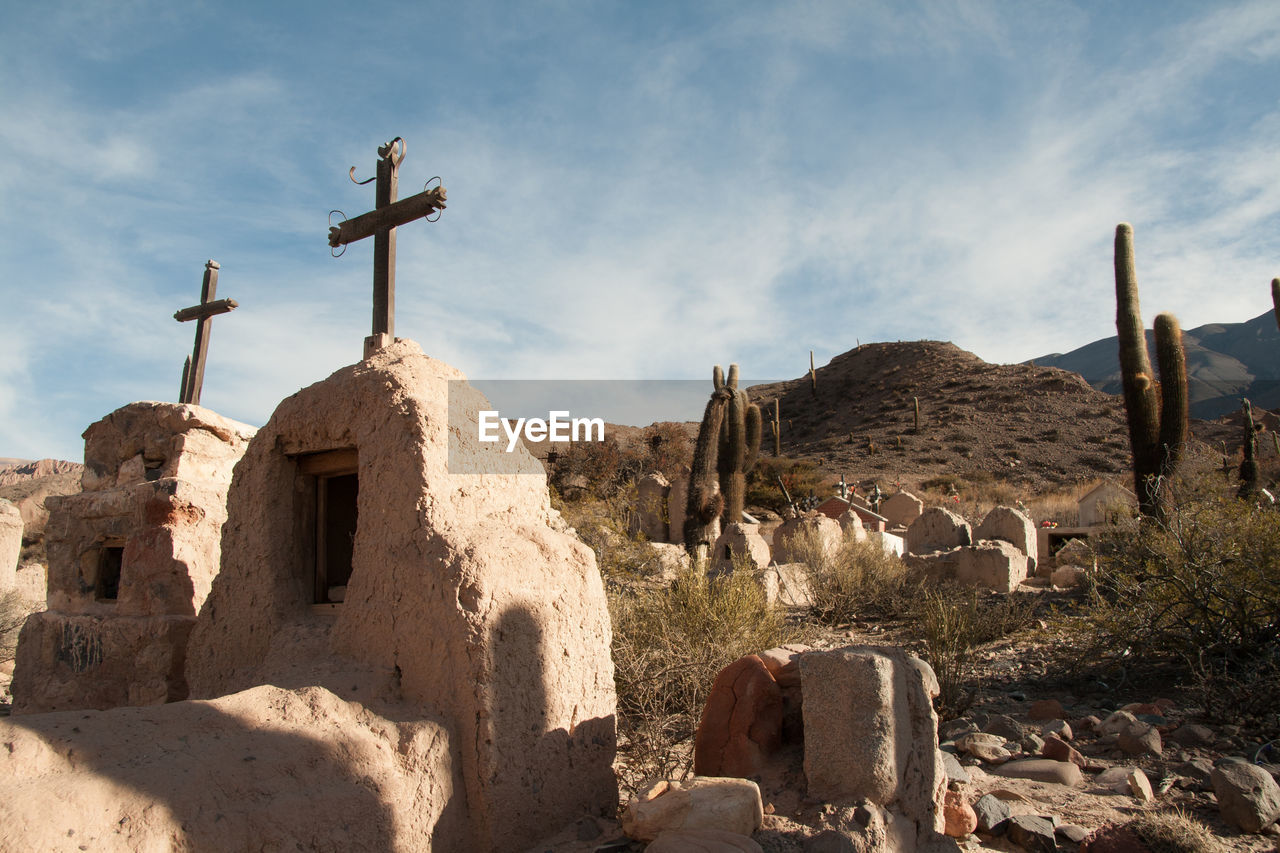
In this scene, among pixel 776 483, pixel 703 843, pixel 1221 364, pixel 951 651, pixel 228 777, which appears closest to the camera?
pixel 228 777

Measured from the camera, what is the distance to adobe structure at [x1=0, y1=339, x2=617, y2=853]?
2377mm

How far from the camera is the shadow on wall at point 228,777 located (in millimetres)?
2158

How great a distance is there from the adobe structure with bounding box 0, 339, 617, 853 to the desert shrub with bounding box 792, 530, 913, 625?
680 centimetres

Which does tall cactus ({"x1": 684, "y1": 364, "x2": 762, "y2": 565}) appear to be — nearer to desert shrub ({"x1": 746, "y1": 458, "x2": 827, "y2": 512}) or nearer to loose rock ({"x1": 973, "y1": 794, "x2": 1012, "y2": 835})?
desert shrub ({"x1": 746, "y1": 458, "x2": 827, "y2": 512})

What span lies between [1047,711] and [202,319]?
673cm

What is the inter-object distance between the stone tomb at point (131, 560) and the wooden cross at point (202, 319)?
1.10 meters

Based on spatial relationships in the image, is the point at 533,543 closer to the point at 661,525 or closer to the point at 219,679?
the point at 219,679

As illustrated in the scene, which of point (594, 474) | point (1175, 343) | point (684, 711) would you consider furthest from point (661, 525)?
point (684, 711)

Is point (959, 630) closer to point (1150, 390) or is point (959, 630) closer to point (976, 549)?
point (976, 549)

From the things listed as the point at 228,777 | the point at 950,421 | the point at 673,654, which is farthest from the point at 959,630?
the point at 950,421

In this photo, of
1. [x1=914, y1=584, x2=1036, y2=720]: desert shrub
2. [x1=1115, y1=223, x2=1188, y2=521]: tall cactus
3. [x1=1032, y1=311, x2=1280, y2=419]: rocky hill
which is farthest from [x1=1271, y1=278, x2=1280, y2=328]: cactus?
[x1=1032, y1=311, x2=1280, y2=419]: rocky hill

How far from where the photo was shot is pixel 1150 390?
12328mm

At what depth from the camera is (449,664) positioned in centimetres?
317

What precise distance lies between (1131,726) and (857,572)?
227 inches
